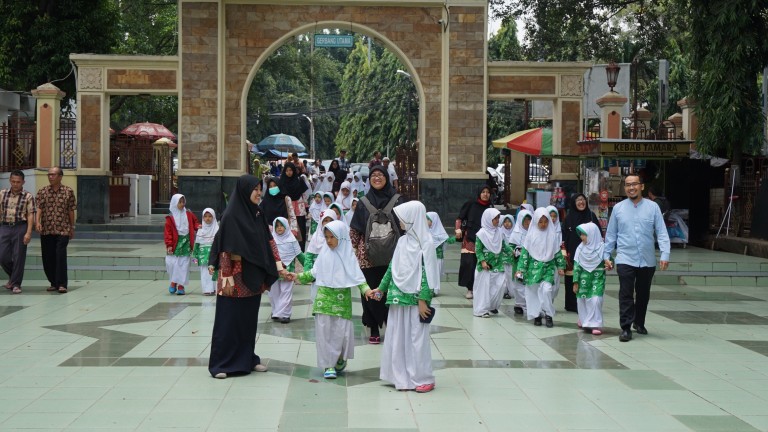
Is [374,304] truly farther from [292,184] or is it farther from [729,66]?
[729,66]

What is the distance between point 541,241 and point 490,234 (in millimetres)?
884

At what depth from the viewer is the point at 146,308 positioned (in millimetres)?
11336

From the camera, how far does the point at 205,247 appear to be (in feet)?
41.7

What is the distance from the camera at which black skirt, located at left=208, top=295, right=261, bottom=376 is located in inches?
291

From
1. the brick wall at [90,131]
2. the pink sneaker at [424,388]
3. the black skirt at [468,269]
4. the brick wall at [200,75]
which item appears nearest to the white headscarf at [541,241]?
the black skirt at [468,269]

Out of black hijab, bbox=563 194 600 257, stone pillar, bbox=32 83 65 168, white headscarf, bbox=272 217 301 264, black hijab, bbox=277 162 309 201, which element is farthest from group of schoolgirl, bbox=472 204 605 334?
stone pillar, bbox=32 83 65 168

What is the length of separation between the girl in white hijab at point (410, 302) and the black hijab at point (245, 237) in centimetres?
112

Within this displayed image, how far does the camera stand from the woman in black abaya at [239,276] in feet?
24.4

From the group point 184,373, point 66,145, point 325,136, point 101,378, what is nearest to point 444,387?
point 184,373

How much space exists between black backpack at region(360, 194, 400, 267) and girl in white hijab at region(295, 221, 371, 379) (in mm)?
912

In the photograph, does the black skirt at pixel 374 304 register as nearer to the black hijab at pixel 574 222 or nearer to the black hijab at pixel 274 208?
the black hijab at pixel 574 222

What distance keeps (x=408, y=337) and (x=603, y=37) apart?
67.8ft

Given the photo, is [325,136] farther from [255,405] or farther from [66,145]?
[255,405]

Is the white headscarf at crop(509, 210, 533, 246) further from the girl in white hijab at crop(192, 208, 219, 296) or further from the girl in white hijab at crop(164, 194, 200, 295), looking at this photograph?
the girl in white hijab at crop(164, 194, 200, 295)
